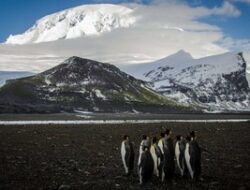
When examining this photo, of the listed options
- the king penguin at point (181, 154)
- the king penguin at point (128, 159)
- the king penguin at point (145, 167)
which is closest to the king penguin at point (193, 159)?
the king penguin at point (181, 154)

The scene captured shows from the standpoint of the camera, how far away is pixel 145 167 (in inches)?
725

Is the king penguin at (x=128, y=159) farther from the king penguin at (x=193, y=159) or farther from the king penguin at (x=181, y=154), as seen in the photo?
the king penguin at (x=193, y=159)

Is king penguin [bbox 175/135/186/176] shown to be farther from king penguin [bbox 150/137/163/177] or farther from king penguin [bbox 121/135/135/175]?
king penguin [bbox 121/135/135/175]

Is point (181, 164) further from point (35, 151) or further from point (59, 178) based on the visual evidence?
point (35, 151)

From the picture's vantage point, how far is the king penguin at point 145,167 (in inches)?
724

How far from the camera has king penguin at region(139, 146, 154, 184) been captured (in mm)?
18391

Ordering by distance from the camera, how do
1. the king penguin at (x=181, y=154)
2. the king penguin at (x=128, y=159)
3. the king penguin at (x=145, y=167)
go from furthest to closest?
the king penguin at (x=128, y=159) → the king penguin at (x=181, y=154) → the king penguin at (x=145, y=167)

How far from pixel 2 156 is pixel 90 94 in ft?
537

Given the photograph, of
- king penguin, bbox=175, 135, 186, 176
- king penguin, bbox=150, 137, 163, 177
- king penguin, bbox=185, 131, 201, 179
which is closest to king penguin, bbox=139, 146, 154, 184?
king penguin, bbox=150, 137, 163, 177

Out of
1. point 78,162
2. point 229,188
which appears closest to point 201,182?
point 229,188

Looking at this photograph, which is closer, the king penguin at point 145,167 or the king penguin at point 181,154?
the king penguin at point 145,167

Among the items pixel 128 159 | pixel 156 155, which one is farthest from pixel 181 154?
pixel 128 159

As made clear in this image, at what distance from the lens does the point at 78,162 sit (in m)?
23.7

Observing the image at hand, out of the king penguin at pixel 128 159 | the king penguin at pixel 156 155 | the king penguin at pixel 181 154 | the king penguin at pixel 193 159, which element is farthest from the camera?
the king penguin at pixel 128 159
